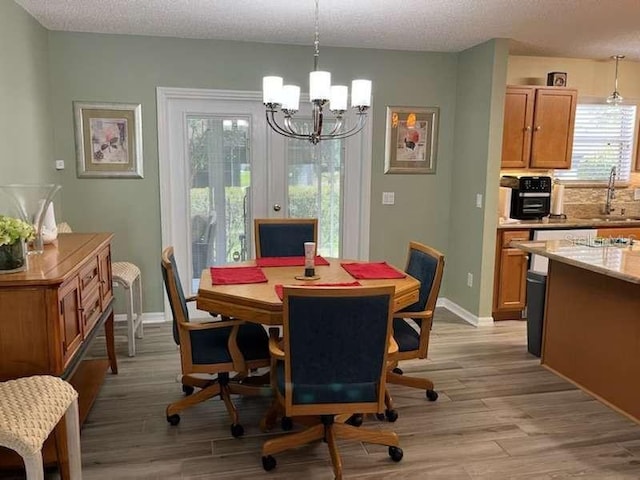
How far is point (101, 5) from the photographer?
11.4ft

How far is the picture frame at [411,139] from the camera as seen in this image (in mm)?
4855

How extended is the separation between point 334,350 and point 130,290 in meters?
2.15

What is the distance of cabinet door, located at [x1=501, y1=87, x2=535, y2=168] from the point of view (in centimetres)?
463

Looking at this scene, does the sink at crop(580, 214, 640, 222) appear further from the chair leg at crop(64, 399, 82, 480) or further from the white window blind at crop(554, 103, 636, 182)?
the chair leg at crop(64, 399, 82, 480)

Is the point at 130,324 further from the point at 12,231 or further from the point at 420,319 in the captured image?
the point at 420,319

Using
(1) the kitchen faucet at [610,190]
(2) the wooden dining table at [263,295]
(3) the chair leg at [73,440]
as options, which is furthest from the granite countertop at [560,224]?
(3) the chair leg at [73,440]

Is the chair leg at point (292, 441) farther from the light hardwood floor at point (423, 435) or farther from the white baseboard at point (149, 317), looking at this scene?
the white baseboard at point (149, 317)

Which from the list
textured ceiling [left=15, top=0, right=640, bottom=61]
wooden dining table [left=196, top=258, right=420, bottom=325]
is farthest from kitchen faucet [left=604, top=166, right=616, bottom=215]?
wooden dining table [left=196, top=258, right=420, bottom=325]

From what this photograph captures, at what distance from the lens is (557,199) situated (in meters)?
4.99

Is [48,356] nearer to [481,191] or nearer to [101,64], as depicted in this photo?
[101,64]

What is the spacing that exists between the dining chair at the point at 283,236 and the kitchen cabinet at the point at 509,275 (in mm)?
1777

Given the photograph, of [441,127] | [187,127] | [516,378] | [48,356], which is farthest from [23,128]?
[516,378]

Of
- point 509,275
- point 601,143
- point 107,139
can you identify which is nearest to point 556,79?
point 601,143

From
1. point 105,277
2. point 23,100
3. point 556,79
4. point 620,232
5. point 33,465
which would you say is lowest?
point 33,465
